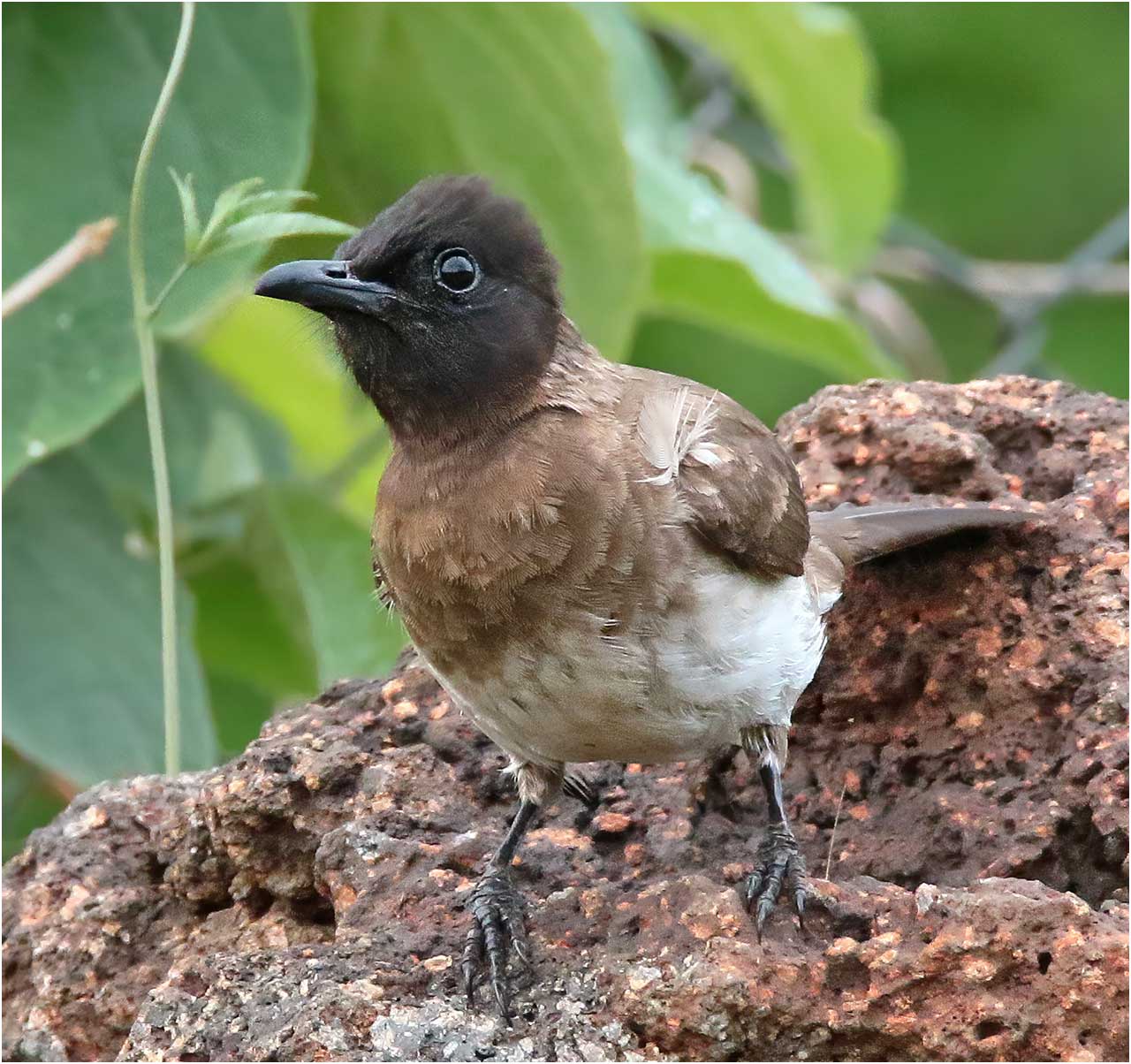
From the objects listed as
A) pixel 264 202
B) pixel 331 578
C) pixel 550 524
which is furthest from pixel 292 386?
pixel 550 524

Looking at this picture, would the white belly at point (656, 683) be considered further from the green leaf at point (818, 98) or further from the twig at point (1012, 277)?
the twig at point (1012, 277)

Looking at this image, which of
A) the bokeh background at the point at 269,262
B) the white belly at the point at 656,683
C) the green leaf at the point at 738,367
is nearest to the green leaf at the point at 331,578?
the bokeh background at the point at 269,262

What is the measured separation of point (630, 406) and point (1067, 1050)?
1.51 metres

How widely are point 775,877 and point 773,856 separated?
132 mm

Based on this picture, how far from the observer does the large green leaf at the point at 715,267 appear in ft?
15.3

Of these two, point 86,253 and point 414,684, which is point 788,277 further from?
point 86,253

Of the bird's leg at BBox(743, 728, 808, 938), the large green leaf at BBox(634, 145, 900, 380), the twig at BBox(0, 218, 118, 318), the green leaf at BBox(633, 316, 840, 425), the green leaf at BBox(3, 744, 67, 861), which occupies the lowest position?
the green leaf at BBox(633, 316, 840, 425)

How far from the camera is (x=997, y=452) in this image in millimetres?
3961

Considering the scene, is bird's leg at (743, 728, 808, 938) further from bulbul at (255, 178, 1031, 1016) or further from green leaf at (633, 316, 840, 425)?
green leaf at (633, 316, 840, 425)

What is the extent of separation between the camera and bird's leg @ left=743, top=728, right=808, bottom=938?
2.96 metres

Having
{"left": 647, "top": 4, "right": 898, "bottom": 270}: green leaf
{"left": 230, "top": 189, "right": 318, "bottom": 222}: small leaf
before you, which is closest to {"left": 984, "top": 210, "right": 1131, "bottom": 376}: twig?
{"left": 647, "top": 4, "right": 898, "bottom": 270}: green leaf

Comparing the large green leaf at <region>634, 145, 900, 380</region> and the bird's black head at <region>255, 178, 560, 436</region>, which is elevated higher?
the bird's black head at <region>255, 178, 560, 436</region>

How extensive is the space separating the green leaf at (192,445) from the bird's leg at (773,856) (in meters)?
1.70

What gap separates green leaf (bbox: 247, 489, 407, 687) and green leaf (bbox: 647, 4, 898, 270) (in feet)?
6.11
